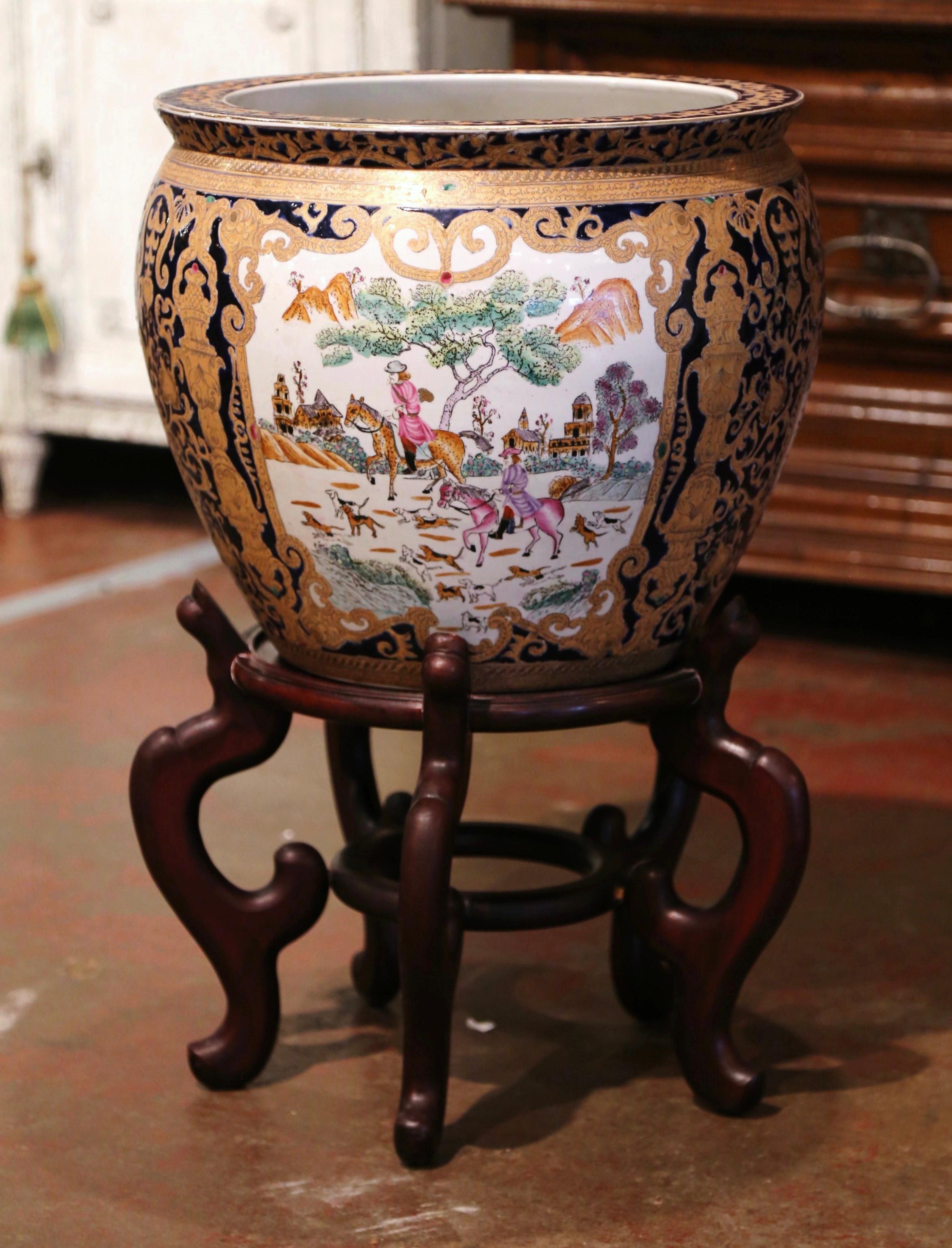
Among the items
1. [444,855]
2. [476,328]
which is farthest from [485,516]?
[444,855]

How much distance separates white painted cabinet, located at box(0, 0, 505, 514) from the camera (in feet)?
8.54

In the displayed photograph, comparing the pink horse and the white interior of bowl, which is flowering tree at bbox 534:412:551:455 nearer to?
the pink horse

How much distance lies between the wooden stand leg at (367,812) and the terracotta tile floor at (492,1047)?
1.2 inches

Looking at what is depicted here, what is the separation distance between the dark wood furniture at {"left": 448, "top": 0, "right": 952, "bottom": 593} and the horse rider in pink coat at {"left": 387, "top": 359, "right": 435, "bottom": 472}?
129 centimetres

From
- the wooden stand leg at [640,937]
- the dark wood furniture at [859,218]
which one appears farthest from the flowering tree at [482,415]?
the dark wood furniture at [859,218]

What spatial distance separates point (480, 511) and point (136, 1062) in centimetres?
59

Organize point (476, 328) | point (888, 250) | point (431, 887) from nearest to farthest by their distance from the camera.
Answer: point (476, 328)
point (431, 887)
point (888, 250)

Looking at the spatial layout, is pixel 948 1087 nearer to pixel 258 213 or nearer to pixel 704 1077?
pixel 704 1077

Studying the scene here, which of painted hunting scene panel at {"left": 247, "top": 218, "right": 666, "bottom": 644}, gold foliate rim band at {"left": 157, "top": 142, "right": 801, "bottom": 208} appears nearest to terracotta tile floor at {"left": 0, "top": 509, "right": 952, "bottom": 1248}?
painted hunting scene panel at {"left": 247, "top": 218, "right": 666, "bottom": 644}

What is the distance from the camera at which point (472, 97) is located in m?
1.53

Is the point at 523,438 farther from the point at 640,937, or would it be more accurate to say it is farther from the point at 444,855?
the point at 640,937

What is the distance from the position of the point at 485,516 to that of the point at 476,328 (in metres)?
0.13

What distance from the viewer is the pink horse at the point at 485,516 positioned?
1176 millimetres

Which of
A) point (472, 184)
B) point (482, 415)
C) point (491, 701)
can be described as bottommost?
point (491, 701)
